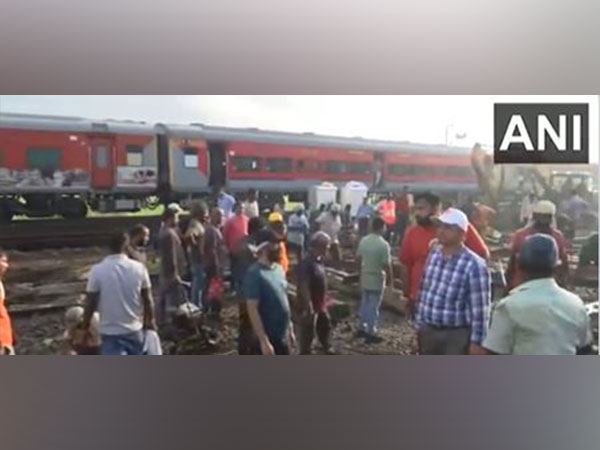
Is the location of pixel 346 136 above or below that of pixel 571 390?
above

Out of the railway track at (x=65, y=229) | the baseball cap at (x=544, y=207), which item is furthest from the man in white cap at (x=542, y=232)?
the railway track at (x=65, y=229)

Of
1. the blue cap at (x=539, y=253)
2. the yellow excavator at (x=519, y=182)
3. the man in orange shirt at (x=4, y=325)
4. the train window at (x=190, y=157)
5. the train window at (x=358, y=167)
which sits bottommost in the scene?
the man in orange shirt at (x=4, y=325)

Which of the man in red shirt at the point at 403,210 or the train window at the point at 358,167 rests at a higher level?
the train window at the point at 358,167

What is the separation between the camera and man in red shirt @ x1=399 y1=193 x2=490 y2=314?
2.98 meters

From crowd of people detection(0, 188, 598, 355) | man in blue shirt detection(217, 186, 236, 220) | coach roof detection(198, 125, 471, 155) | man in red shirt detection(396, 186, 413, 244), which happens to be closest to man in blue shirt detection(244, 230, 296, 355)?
crowd of people detection(0, 188, 598, 355)

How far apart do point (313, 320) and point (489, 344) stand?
71 cm

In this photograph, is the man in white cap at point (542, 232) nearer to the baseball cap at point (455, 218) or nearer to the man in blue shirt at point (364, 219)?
the baseball cap at point (455, 218)

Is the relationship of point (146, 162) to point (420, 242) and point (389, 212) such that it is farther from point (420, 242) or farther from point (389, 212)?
point (420, 242)

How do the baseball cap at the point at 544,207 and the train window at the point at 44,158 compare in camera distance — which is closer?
the baseball cap at the point at 544,207

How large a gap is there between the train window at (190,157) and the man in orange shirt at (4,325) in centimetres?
83

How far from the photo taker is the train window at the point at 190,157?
3.05 metres
